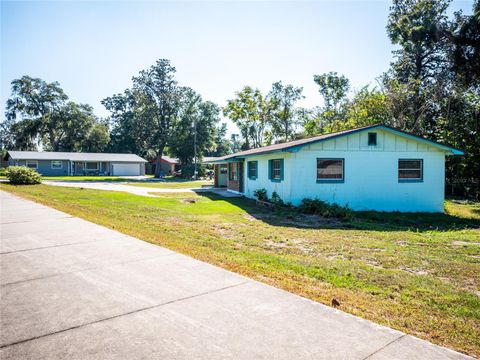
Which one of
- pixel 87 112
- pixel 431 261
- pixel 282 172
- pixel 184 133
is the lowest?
pixel 431 261

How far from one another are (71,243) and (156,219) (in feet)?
13.9

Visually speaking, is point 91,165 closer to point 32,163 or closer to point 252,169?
point 32,163

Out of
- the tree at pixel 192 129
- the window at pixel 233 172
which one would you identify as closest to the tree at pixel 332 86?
the tree at pixel 192 129

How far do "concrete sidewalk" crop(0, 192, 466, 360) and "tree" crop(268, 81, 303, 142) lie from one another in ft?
155

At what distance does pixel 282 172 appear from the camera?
15.8 metres

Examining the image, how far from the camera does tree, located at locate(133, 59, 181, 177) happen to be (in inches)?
2039

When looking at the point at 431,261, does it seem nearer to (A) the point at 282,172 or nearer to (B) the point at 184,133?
(A) the point at 282,172

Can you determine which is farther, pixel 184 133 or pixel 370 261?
pixel 184 133

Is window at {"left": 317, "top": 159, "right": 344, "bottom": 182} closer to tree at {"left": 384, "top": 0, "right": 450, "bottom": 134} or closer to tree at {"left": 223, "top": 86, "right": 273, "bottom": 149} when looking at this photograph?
tree at {"left": 384, "top": 0, "right": 450, "bottom": 134}

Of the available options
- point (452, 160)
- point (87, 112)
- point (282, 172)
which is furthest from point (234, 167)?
point (87, 112)

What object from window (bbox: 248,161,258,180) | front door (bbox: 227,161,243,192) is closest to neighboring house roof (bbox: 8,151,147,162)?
front door (bbox: 227,161,243,192)

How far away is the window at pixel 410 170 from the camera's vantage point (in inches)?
623

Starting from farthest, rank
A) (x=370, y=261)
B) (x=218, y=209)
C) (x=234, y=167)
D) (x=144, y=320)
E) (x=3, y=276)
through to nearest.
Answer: (x=234, y=167)
(x=218, y=209)
(x=370, y=261)
(x=3, y=276)
(x=144, y=320)

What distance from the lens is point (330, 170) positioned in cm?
1524
